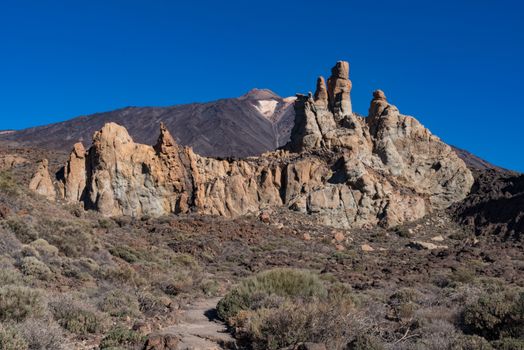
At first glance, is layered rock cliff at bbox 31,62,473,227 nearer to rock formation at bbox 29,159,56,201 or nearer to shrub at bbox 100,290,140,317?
rock formation at bbox 29,159,56,201

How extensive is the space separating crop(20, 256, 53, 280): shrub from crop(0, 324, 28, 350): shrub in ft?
18.1

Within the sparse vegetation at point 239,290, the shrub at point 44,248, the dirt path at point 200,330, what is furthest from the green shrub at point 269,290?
the shrub at point 44,248

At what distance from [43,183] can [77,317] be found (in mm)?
27708

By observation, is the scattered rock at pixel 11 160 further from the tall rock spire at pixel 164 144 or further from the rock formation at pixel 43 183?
the tall rock spire at pixel 164 144

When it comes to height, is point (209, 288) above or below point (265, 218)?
below

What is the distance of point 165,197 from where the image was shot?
36500 millimetres

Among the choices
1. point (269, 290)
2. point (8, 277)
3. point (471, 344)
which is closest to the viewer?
point (471, 344)

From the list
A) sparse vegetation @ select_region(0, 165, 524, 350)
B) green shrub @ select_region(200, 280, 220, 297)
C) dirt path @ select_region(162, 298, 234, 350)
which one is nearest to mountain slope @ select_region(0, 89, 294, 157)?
sparse vegetation @ select_region(0, 165, 524, 350)

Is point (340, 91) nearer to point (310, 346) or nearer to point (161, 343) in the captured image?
point (161, 343)

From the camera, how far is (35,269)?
37.9 ft

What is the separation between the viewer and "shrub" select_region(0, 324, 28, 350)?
5.87 m

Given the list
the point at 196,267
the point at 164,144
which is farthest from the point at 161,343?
the point at 164,144

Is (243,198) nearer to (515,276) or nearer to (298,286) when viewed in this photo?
(515,276)

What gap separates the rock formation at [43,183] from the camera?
107 ft
